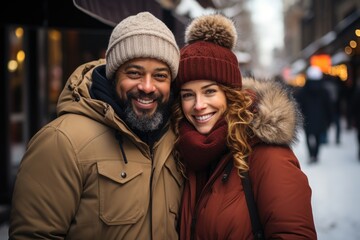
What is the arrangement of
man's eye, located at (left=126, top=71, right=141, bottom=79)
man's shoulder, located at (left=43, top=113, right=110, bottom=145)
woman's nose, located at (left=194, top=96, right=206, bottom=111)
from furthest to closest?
woman's nose, located at (left=194, top=96, right=206, bottom=111), man's eye, located at (left=126, top=71, right=141, bottom=79), man's shoulder, located at (left=43, top=113, right=110, bottom=145)

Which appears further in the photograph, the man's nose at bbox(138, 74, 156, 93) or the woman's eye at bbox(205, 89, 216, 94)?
A: the woman's eye at bbox(205, 89, 216, 94)

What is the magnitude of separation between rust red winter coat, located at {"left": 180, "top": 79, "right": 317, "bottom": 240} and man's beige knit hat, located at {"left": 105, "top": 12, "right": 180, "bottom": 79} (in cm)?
68

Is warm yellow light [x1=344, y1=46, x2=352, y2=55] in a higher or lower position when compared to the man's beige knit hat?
higher

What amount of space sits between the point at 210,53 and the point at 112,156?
999mm

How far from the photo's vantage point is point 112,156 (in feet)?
7.91

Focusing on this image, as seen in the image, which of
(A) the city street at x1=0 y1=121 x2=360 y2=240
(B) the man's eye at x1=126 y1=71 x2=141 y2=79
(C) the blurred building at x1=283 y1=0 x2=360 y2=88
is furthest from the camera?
(C) the blurred building at x1=283 y1=0 x2=360 y2=88

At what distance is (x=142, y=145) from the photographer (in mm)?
2484

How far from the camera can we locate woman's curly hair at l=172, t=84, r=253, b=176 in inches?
99.0

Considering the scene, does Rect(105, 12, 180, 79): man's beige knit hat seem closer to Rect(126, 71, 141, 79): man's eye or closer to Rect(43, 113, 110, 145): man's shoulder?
Rect(126, 71, 141, 79): man's eye

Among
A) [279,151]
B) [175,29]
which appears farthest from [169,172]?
[175,29]

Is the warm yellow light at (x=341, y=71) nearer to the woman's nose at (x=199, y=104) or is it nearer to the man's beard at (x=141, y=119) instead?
the woman's nose at (x=199, y=104)

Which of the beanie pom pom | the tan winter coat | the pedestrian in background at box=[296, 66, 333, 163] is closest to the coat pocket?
the tan winter coat

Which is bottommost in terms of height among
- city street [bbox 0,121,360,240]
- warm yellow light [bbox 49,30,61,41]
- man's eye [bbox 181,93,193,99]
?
city street [bbox 0,121,360,240]

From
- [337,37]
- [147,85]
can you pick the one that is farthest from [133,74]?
[337,37]
